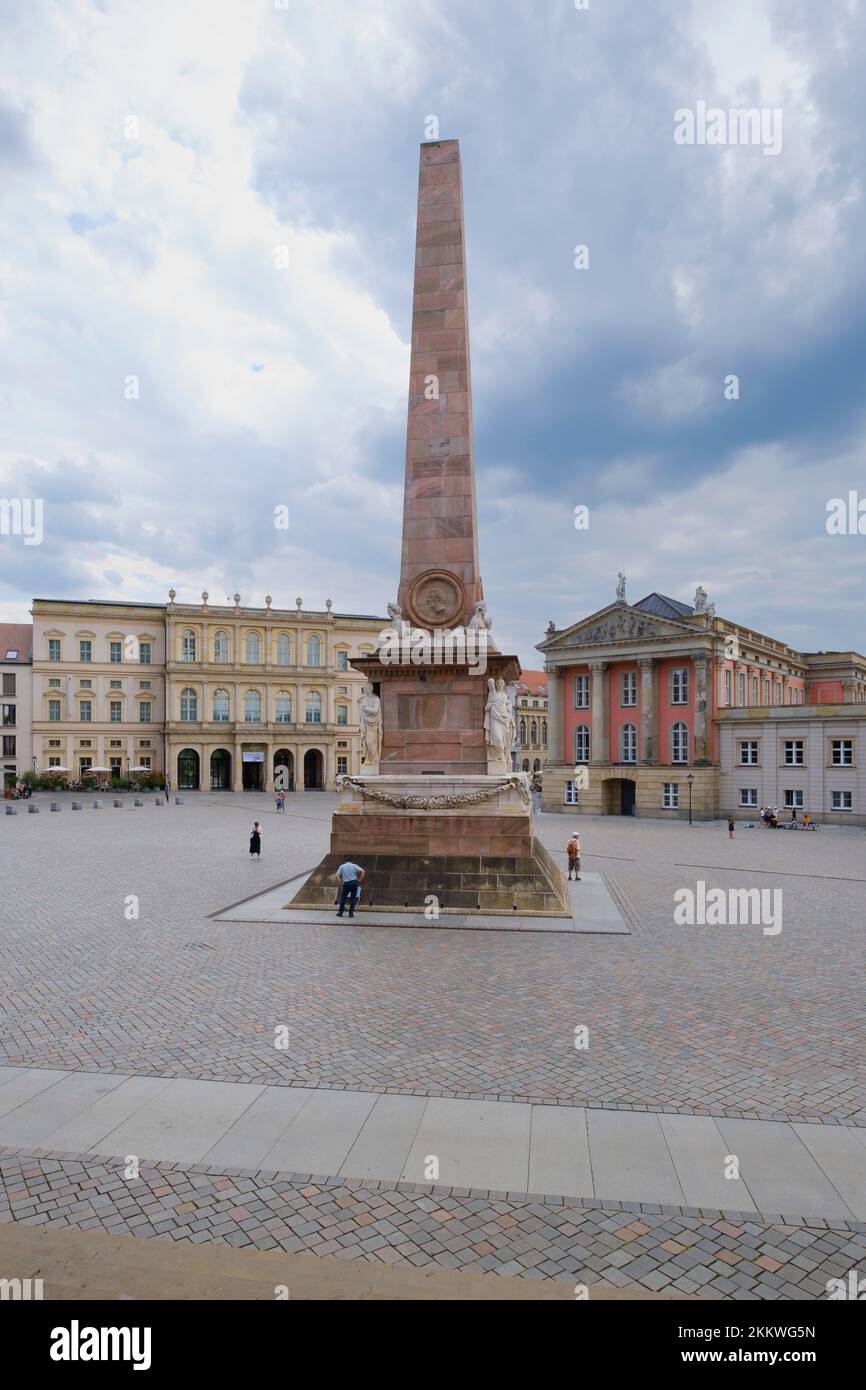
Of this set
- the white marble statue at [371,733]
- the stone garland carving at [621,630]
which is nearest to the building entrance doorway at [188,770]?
the stone garland carving at [621,630]

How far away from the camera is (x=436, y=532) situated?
1934 centimetres

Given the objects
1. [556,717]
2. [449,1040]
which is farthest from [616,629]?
[449,1040]

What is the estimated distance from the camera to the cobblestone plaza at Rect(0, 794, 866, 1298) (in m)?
5.30

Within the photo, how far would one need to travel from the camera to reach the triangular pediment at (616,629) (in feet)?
170

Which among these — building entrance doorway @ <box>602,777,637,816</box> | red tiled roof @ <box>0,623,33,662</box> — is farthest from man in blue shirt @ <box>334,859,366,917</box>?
red tiled roof @ <box>0,623,33,662</box>

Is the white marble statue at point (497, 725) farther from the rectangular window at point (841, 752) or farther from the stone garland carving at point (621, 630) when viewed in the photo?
the stone garland carving at point (621, 630)

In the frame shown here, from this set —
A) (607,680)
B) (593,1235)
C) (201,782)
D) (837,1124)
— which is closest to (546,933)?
(837,1124)

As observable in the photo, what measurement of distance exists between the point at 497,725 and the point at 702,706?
119ft

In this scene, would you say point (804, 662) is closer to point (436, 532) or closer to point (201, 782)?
point (201, 782)

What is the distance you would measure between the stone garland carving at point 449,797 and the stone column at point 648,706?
36817 mm

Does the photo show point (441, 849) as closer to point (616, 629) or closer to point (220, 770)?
point (616, 629)

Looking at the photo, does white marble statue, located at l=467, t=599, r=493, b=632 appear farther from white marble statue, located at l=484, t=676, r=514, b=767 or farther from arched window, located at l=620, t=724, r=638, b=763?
arched window, located at l=620, t=724, r=638, b=763

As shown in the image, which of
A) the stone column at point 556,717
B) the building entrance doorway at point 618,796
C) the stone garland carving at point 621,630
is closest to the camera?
the stone garland carving at point 621,630

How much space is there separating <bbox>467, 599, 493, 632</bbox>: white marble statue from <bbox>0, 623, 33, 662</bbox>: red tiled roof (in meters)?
69.0
